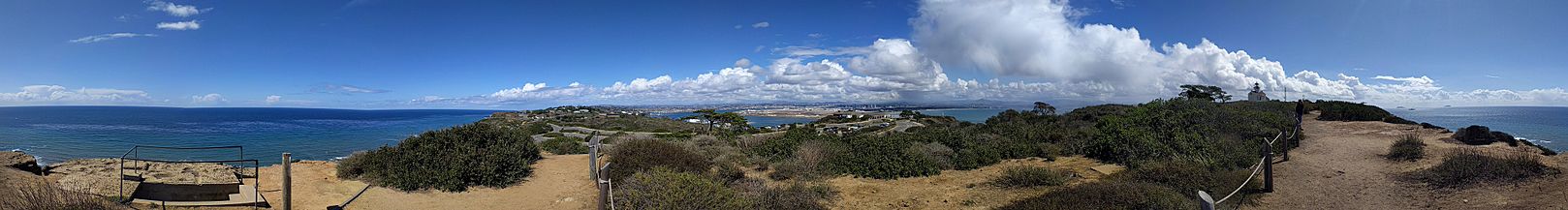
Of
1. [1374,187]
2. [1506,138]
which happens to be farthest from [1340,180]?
[1506,138]

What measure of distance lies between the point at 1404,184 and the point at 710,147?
1325 cm

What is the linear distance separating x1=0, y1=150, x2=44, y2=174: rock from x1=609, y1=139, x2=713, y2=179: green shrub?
998 cm

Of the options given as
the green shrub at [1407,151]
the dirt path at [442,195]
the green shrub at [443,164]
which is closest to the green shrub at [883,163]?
the dirt path at [442,195]

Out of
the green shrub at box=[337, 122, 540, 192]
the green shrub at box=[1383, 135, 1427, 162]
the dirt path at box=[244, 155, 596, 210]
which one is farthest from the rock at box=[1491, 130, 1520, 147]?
the green shrub at box=[337, 122, 540, 192]

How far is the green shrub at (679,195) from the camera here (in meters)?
6.17

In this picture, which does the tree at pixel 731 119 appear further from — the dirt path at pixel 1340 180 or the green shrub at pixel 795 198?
the green shrub at pixel 795 198

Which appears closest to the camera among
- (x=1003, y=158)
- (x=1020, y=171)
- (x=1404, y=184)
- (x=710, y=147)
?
(x=1404, y=184)

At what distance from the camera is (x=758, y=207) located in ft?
23.2

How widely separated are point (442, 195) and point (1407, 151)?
51.2 feet

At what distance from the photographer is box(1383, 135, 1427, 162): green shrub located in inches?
413

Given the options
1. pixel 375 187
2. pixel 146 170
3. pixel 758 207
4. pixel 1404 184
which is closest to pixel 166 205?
pixel 375 187

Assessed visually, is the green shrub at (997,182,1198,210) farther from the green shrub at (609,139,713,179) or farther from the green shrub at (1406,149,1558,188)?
the green shrub at (609,139,713,179)

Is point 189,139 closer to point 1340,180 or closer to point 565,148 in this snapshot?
point 565,148

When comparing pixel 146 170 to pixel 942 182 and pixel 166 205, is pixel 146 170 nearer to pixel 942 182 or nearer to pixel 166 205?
pixel 166 205
